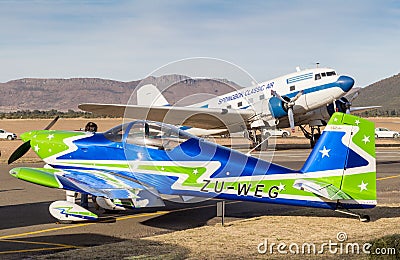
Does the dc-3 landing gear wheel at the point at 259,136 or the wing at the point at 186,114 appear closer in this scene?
the wing at the point at 186,114

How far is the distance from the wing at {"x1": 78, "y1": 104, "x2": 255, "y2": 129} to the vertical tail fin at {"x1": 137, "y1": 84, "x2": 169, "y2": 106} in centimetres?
213

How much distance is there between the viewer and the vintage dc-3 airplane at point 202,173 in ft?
31.8

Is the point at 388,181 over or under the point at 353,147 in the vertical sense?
under

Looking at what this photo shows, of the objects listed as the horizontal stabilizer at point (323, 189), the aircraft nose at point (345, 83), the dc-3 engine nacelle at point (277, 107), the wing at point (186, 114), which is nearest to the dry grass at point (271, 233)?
the horizontal stabilizer at point (323, 189)

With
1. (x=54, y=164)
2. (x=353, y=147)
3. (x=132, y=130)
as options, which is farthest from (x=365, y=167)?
(x=54, y=164)

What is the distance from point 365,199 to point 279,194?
4.97 feet

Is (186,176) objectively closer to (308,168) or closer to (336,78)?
(308,168)

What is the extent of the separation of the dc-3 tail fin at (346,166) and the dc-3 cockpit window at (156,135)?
2.44 meters

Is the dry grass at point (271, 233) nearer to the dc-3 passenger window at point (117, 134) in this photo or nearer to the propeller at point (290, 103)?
the dc-3 passenger window at point (117, 134)

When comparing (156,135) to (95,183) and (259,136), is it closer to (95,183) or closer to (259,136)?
(95,183)

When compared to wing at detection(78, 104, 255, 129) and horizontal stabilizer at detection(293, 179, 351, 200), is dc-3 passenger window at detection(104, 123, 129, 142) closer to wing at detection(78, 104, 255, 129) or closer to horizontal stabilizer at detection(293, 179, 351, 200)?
horizontal stabilizer at detection(293, 179, 351, 200)

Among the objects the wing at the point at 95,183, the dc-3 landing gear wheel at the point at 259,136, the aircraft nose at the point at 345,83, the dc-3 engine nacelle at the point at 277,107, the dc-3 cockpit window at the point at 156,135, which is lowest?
the dc-3 landing gear wheel at the point at 259,136

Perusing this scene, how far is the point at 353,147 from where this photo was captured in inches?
384

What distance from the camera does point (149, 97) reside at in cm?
3747
